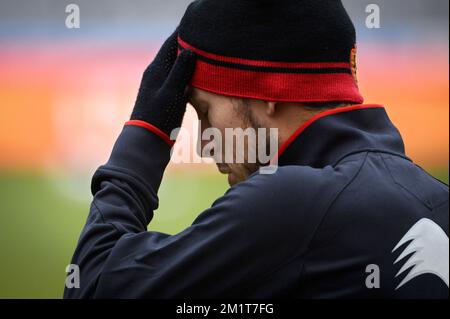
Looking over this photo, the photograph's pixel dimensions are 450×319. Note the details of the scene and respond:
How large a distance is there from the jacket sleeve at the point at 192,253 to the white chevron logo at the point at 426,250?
0.19 meters

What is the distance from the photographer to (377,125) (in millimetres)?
1219

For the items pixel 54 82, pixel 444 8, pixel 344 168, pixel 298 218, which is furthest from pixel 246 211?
pixel 444 8

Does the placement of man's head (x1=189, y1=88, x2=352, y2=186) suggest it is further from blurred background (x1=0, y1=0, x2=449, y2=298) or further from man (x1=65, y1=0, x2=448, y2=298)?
blurred background (x1=0, y1=0, x2=449, y2=298)

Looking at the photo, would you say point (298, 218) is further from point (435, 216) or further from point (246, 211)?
point (435, 216)

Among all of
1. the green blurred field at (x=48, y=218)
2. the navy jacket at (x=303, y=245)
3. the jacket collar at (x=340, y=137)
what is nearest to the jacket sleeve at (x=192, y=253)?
the navy jacket at (x=303, y=245)

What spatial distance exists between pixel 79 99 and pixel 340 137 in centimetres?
277

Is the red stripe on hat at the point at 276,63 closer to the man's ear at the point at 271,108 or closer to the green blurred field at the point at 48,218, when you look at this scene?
the man's ear at the point at 271,108

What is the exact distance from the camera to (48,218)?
12.6ft

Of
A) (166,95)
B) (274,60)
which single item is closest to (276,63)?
(274,60)

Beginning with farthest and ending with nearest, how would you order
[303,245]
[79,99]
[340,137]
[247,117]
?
1. [79,99]
2. [247,117]
3. [340,137]
4. [303,245]

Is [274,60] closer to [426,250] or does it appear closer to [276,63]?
[276,63]

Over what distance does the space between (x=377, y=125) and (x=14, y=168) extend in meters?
3.12

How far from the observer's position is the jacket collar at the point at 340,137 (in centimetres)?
117

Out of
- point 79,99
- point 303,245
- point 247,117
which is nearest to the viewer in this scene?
point 303,245
